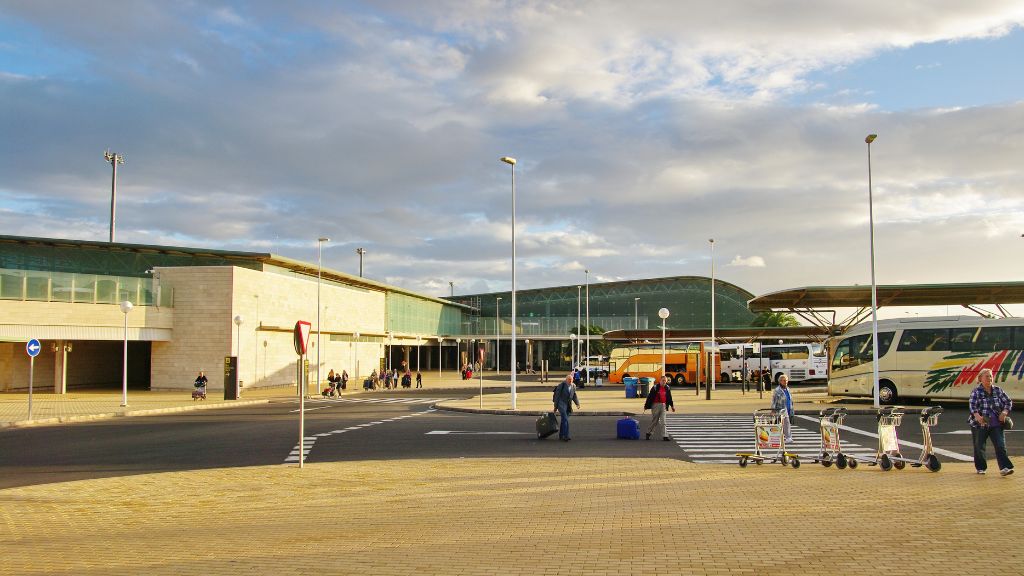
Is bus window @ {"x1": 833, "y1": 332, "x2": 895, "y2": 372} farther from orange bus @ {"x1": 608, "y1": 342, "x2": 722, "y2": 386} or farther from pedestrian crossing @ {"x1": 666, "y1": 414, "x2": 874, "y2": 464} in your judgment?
orange bus @ {"x1": 608, "y1": 342, "x2": 722, "y2": 386}

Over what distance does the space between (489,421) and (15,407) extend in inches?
842

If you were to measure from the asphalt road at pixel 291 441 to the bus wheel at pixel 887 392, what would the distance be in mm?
3468

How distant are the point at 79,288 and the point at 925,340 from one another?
139ft

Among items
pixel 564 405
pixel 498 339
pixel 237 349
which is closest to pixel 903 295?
pixel 564 405

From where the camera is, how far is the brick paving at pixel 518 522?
24.3 feet

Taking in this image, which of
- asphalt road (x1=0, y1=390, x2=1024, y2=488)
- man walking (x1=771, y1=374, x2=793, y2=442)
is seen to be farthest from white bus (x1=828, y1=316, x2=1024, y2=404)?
man walking (x1=771, y1=374, x2=793, y2=442)

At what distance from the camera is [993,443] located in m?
12.6

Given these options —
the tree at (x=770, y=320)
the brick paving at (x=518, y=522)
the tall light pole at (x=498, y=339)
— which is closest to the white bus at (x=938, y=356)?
the brick paving at (x=518, y=522)

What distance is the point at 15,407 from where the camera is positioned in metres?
33.4

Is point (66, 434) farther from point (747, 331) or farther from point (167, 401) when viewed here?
point (747, 331)

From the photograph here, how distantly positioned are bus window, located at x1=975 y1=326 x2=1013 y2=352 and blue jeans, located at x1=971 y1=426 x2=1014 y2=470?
22118 mm

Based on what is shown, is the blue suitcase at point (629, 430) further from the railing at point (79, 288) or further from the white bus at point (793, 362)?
the white bus at point (793, 362)

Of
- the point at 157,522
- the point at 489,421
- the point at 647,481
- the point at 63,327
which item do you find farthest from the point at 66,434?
the point at 63,327

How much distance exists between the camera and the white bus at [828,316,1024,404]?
1232 inches
